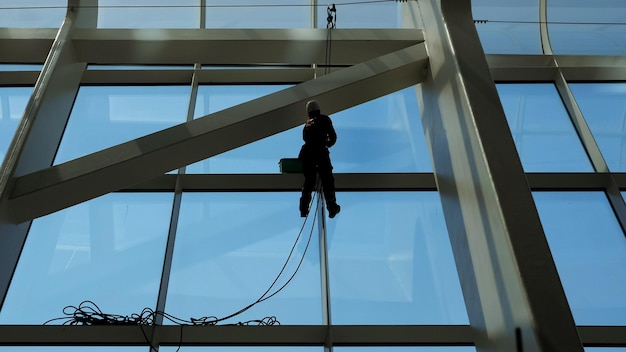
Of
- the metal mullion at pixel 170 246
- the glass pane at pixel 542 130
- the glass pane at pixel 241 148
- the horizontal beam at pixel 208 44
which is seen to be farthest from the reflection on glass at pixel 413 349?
the horizontal beam at pixel 208 44

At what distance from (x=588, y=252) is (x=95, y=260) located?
502 cm

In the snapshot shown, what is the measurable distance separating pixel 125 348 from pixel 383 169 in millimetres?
3540

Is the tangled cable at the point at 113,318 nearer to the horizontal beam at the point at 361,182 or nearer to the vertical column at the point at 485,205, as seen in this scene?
the horizontal beam at the point at 361,182

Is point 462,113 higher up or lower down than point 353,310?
higher up

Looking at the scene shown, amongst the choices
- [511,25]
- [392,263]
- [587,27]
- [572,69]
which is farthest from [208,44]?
[587,27]

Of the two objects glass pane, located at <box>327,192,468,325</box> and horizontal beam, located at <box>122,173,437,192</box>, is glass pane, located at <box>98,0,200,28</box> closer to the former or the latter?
horizontal beam, located at <box>122,173,437,192</box>

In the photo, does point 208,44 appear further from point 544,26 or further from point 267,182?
point 544,26

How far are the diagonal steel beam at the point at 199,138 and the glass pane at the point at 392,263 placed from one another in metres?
1.21

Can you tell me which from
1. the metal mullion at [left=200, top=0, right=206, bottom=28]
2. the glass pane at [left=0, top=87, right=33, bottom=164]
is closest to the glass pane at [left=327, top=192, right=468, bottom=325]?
the metal mullion at [left=200, top=0, right=206, bottom=28]

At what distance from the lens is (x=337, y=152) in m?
8.91

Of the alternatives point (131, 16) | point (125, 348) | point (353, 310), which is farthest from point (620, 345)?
point (131, 16)

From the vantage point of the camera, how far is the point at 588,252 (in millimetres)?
7805

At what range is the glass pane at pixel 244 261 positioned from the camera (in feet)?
23.4

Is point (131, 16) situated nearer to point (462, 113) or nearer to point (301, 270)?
point (301, 270)
